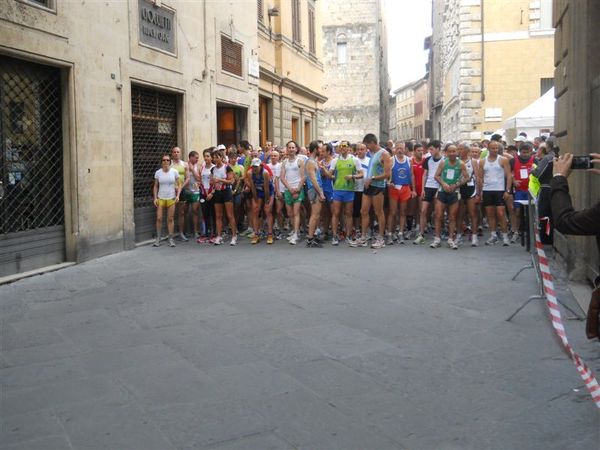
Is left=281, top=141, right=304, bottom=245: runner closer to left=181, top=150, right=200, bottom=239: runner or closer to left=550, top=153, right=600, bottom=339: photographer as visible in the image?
left=181, top=150, right=200, bottom=239: runner

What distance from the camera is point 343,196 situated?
1237 cm

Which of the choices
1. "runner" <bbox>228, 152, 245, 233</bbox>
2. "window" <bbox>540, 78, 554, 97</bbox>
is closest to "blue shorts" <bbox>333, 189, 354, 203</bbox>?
"runner" <bbox>228, 152, 245, 233</bbox>

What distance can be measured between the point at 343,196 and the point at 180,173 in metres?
3.13

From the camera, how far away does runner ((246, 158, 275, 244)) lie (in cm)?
1302

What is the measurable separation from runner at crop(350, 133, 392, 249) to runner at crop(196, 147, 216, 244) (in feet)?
9.57

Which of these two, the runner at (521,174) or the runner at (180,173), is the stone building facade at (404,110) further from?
the runner at (180,173)

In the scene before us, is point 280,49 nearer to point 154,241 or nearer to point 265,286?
point 154,241

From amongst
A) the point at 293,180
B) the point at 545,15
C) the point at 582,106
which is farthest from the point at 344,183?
the point at 545,15

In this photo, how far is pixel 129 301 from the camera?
25.0 ft

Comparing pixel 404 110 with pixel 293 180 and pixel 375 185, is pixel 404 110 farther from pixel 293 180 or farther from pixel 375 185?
pixel 375 185

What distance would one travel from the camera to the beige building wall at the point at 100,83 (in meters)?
9.55

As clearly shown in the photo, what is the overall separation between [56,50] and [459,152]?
7.10 metres

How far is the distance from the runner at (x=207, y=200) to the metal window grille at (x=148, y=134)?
1.00 metres

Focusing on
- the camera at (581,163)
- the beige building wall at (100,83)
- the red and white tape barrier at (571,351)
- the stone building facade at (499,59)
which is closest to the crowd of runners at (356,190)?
the beige building wall at (100,83)
